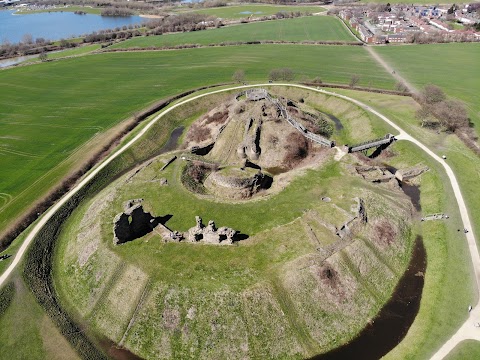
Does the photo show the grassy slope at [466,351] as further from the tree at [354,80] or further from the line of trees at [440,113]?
the tree at [354,80]

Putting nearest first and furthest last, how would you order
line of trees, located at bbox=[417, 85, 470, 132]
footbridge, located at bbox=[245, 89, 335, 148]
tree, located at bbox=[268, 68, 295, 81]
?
footbridge, located at bbox=[245, 89, 335, 148]
line of trees, located at bbox=[417, 85, 470, 132]
tree, located at bbox=[268, 68, 295, 81]

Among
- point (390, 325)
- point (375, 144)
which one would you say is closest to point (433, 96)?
point (375, 144)

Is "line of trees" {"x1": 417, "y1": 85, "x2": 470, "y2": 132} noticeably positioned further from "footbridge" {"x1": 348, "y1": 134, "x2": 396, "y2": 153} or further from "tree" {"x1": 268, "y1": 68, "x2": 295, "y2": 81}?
"tree" {"x1": 268, "y1": 68, "x2": 295, "y2": 81}

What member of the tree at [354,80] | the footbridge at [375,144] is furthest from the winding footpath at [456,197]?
the tree at [354,80]

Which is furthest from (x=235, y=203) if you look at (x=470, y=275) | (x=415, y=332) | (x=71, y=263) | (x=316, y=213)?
(x=470, y=275)

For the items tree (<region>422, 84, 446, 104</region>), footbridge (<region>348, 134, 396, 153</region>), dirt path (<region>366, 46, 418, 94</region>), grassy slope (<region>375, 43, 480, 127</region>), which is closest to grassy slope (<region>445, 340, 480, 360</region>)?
footbridge (<region>348, 134, 396, 153</region>)

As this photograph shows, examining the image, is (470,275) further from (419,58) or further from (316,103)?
(419,58)
